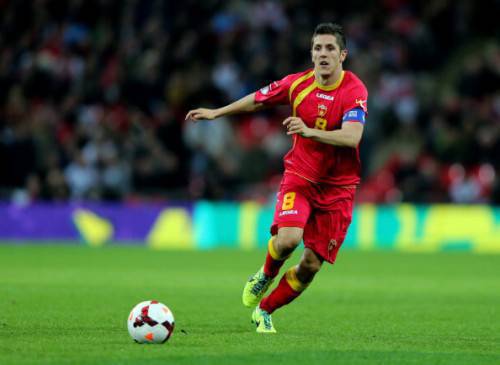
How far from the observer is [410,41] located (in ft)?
79.1

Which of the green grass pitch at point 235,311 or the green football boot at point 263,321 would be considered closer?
the green grass pitch at point 235,311

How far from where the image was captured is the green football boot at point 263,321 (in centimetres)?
883

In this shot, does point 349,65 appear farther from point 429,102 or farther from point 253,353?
point 253,353

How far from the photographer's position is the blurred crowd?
2188 cm

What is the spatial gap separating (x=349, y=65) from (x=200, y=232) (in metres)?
4.59

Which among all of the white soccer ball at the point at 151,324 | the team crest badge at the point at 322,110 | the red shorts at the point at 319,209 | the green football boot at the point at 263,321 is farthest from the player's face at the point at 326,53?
the white soccer ball at the point at 151,324

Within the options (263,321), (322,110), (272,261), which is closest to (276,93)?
(322,110)

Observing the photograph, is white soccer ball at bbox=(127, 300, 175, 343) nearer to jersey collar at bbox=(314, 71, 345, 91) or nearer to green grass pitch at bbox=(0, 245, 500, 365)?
green grass pitch at bbox=(0, 245, 500, 365)

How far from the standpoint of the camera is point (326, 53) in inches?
345

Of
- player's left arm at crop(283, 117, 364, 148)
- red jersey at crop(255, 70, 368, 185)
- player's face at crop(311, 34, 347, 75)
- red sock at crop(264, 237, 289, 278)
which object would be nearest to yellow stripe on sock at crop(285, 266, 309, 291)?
red sock at crop(264, 237, 289, 278)

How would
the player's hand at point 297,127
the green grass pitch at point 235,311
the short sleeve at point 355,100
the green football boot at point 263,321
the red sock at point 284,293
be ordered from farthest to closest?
1. the red sock at point 284,293
2. the green football boot at point 263,321
3. the short sleeve at point 355,100
4. the player's hand at point 297,127
5. the green grass pitch at point 235,311

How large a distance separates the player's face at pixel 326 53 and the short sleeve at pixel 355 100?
0.72ft

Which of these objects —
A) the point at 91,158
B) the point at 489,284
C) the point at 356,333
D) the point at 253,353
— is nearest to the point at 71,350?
the point at 253,353

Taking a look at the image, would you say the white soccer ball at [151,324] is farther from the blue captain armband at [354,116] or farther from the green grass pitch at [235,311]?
the blue captain armband at [354,116]
